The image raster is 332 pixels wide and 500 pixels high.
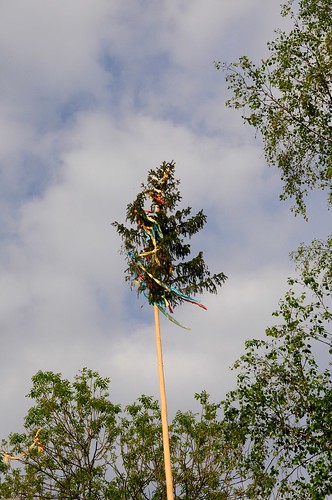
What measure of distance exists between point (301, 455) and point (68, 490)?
1611 centimetres

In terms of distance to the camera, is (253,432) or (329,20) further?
(329,20)

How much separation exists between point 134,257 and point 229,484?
14.9 m

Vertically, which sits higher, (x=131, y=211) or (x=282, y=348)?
(x=131, y=211)

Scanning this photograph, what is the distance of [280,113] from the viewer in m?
19.3

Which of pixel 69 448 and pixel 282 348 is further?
pixel 69 448

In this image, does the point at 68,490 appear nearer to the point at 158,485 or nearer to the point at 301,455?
the point at 158,485

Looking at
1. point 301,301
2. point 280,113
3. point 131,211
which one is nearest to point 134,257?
point 131,211

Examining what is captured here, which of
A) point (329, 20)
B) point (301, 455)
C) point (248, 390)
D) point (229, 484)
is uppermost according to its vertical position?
point (329, 20)

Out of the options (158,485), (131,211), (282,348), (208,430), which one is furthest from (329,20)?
(158,485)

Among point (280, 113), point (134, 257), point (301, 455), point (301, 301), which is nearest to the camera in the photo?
point (301, 455)

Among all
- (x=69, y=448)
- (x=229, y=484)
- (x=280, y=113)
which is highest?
(x=280, y=113)

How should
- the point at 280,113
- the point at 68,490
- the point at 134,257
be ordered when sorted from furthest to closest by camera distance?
the point at 68,490
the point at 280,113
the point at 134,257

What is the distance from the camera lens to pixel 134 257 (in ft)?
58.5

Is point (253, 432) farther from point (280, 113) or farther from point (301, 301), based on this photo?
point (280, 113)
